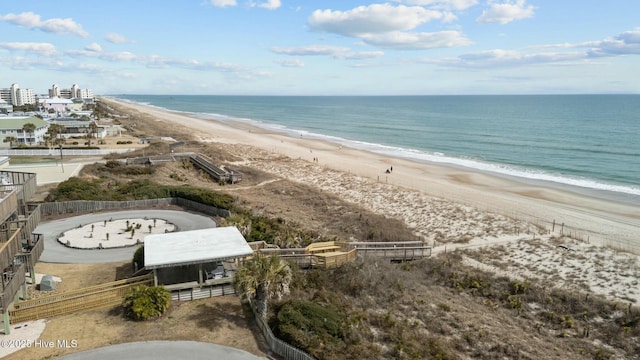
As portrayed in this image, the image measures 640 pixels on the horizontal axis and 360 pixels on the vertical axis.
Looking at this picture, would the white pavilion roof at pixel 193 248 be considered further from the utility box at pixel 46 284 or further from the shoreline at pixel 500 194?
the shoreline at pixel 500 194

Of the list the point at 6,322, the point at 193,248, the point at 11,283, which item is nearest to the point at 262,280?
the point at 193,248

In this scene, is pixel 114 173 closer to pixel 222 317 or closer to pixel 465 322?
pixel 222 317

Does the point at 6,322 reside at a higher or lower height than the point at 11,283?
lower

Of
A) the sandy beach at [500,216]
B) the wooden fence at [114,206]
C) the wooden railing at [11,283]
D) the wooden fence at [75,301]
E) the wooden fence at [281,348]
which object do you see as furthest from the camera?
the wooden fence at [114,206]

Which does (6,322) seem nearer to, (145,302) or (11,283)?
(11,283)

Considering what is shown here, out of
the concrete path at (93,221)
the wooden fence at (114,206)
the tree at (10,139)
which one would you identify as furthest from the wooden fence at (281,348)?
the tree at (10,139)

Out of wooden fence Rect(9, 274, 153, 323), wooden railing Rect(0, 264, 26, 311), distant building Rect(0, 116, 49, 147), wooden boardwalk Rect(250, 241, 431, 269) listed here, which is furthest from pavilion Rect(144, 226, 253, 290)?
distant building Rect(0, 116, 49, 147)

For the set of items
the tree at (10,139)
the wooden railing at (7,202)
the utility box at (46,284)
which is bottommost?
the utility box at (46,284)
